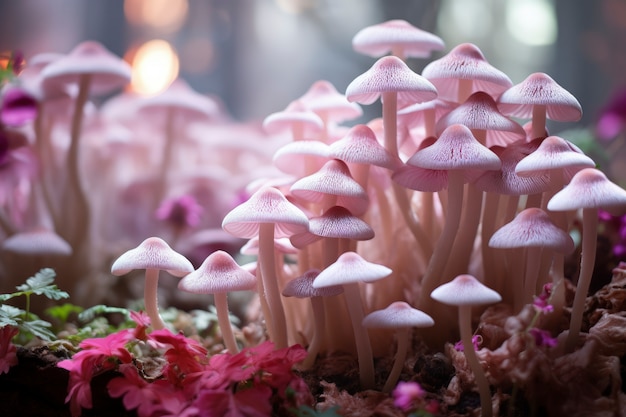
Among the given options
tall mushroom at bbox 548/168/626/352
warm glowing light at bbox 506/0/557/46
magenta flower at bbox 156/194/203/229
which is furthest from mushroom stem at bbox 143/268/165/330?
warm glowing light at bbox 506/0/557/46

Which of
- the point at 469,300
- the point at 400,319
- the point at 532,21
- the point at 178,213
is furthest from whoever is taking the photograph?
the point at 532,21

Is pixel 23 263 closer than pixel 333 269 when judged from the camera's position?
No

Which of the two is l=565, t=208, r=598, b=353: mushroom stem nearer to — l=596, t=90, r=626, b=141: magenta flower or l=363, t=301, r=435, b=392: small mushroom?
l=363, t=301, r=435, b=392: small mushroom

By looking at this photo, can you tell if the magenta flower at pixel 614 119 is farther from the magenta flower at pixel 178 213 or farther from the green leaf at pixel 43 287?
the green leaf at pixel 43 287

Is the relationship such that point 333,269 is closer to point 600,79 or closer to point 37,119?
point 37,119

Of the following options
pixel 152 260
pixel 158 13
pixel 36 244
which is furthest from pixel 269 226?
pixel 158 13

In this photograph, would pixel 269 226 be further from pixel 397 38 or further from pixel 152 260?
pixel 397 38

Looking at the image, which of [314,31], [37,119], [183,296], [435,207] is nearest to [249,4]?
[314,31]
